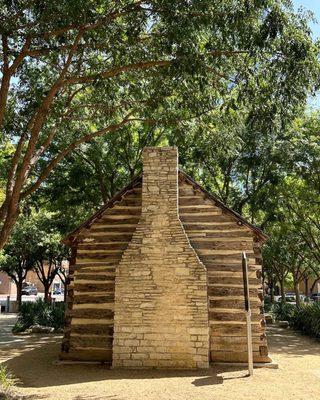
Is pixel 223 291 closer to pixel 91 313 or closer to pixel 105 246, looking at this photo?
pixel 105 246

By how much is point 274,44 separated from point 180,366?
8490 mm

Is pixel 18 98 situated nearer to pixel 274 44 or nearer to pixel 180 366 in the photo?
pixel 274 44

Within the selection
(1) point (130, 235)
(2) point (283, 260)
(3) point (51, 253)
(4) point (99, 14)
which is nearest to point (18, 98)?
(4) point (99, 14)

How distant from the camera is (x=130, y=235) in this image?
1397cm

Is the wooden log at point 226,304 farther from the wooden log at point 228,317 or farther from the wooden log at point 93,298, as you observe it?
the wooden log at point 93,298

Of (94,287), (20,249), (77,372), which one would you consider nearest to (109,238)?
(94,287)

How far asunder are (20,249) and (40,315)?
942cm

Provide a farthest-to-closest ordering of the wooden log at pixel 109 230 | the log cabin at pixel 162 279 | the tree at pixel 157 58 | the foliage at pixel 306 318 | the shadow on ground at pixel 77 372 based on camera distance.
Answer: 1. the foliage at pixel 306 318
2. the wooden log at pixel 109 230
3. the log cabin at pixel 162 279
4. the shadow on ground at pixel 77 372
5. the tree at pixel 157 58

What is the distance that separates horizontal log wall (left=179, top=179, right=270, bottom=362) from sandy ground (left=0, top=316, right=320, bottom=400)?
0.75 metres

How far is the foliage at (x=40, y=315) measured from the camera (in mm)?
22875

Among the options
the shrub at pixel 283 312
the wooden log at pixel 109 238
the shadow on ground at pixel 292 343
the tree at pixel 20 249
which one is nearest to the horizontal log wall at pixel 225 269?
the wooden log at pixel 109 238

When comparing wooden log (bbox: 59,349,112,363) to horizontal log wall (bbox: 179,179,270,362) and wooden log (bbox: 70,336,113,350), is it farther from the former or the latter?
horizontal log wall (bbox: 179,179,270,362)

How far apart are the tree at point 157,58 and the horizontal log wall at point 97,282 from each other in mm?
3574

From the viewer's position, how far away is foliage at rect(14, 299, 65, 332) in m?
22.9
